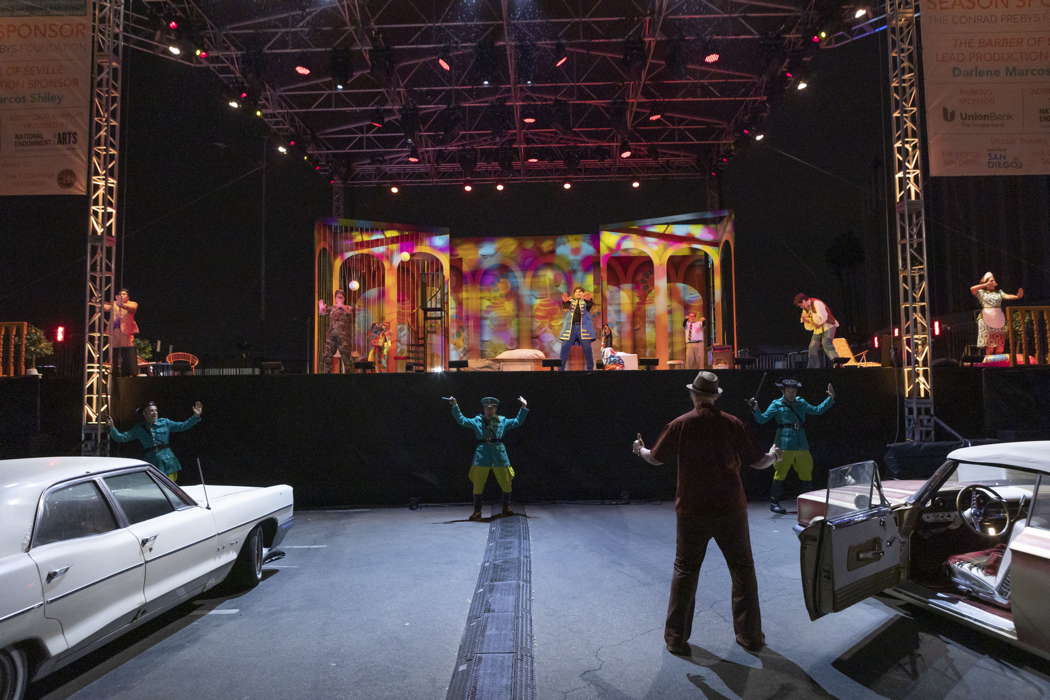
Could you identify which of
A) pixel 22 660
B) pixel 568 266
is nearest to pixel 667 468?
pixel 22 660

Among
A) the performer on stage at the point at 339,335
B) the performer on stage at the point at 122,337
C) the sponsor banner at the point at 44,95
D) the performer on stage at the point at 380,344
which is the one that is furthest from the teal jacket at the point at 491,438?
the performer on stage at the point at 380,344

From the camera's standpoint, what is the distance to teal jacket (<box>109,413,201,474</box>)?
25.8 ft

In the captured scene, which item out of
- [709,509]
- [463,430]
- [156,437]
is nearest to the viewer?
[709,509]

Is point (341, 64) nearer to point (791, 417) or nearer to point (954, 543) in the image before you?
point (791, 417)

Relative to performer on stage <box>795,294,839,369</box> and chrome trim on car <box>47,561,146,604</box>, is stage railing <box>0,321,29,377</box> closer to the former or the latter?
chrome trim on car <box>47,561,146,604</box>

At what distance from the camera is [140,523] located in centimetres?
383

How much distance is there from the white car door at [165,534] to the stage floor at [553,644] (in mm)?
377

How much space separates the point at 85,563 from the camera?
3.22 m

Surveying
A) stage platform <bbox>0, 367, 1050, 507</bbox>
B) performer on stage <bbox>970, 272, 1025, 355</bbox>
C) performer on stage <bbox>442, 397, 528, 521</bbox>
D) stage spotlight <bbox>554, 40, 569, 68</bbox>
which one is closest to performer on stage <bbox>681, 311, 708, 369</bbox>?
stage platform <bbox>0, 367, 1050, 507</bbox>

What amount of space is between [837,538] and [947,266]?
15.0 metres

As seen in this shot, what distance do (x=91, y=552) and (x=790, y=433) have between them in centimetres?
745

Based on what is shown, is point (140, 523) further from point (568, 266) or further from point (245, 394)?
point (568, 266)

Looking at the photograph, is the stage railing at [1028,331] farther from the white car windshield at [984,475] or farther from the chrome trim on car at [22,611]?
the chrome trim on car at [22,611]

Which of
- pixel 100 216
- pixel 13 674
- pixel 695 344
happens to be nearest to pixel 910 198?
pixel 695 344
